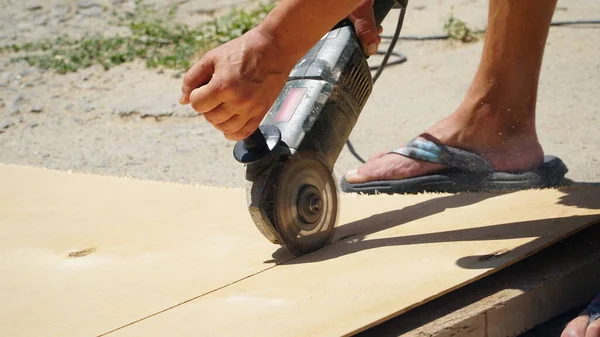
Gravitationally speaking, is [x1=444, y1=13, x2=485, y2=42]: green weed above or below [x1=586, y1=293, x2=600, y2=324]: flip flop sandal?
above

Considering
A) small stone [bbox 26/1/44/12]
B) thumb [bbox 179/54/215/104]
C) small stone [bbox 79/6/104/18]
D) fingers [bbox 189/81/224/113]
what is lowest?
small stone [bbox 79/6/104/18]

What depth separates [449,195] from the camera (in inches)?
93.0

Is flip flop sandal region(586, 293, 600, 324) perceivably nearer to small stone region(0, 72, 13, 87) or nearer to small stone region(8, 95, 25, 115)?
small stone region(8, 95, 25, 115)

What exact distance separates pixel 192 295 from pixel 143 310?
0.11m

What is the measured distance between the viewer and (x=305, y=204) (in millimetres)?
1870

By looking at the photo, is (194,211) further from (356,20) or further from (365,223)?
(356,20)

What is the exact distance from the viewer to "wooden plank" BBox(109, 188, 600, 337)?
1.53 m

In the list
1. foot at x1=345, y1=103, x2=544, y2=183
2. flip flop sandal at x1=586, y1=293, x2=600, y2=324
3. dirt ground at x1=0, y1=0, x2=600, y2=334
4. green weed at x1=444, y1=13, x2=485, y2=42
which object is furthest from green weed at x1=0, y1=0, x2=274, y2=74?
flip flop sandal at x1=586, y1=293, x2=600, y2=324

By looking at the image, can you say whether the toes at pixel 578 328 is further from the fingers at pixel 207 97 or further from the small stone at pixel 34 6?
the small stone at pixel 34 6

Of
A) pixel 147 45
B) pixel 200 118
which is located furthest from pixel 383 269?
pixel 147 45

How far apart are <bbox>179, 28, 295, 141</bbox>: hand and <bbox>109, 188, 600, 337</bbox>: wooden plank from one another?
0.34 metres

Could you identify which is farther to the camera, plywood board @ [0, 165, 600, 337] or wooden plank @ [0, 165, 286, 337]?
wooden plank @ [0, 165, 286, 337]

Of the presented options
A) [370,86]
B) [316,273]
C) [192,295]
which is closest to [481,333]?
[316,273]

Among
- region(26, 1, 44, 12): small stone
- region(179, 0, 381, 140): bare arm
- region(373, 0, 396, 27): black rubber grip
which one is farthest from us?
region(26, 1, 44, 12): small stone
